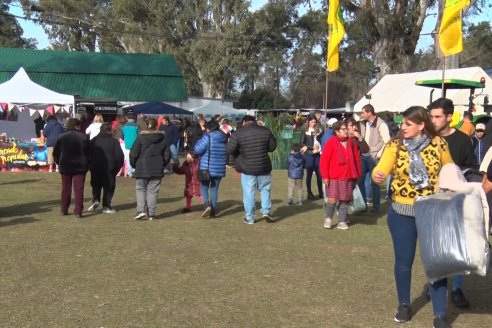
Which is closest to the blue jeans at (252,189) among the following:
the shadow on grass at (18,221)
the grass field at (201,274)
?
the grass field at (201,274)

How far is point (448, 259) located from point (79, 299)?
3.18m

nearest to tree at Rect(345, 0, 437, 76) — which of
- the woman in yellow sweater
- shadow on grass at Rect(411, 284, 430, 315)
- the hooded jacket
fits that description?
the hooded jacket

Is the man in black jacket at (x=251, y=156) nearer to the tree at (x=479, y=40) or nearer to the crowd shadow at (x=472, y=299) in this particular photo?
the crowd shadow at (x=472, y=299)

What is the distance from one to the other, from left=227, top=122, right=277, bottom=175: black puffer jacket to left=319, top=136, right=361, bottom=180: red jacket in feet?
3.02

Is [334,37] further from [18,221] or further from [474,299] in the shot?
[474,299]

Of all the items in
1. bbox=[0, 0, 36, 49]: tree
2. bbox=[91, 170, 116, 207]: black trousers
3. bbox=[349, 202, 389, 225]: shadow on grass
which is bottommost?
bbox=[349, 202, 389, 225]: shadow on grass

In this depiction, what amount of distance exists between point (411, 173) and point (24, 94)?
17.4m

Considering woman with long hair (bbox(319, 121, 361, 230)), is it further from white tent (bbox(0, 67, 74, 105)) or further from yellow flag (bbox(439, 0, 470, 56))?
white tent (bbox(0, 67, 74, 105))

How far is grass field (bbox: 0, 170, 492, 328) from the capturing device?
5016 millimetres

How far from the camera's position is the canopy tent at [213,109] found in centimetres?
3865

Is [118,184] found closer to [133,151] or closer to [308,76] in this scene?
[133,151]

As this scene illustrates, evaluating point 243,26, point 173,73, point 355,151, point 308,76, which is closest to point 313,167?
point 355,151

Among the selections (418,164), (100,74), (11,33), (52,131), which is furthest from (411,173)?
(11,33)

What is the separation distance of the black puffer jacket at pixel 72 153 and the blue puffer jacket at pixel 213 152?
1793 mm
